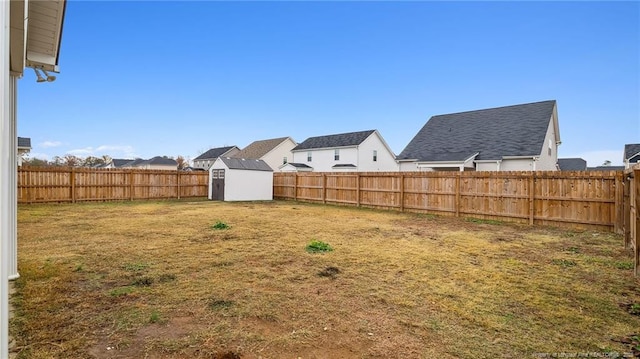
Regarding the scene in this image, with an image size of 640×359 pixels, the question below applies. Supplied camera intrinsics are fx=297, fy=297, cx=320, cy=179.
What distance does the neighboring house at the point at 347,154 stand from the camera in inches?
1129

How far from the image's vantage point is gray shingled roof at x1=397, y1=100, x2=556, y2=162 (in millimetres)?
17266

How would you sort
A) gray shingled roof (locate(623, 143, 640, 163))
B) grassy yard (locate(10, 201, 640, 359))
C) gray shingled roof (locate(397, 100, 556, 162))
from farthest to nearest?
gray shingled roof (locate(623, 143, 640, 163)) < gray shingled roof (locate(397, 100, 556, 162)) < grassy yard (locate(10, 201, 640, 359))

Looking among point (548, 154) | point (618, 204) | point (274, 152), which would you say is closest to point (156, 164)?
point (274, 152)

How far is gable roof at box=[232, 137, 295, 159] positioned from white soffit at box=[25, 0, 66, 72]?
32.7 m

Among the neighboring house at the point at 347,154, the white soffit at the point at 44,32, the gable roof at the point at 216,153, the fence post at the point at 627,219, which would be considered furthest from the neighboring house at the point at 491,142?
the gable roof at the point at 216,153

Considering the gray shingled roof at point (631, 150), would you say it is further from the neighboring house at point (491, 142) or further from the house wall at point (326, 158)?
the house wall at point (326, 158)

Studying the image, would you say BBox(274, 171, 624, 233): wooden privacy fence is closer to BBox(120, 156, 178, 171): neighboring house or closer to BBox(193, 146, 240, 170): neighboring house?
BBox(193, 146, 240, 170): neighboring house

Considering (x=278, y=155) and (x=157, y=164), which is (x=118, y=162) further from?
(x=278, y=155)

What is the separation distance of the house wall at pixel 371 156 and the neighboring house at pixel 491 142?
24.3 feet

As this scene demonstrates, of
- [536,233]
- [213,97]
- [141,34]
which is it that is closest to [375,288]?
[536,233]

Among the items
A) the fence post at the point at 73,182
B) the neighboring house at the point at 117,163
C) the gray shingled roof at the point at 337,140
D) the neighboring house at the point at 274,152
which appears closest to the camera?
the fence post at the point at 73,182

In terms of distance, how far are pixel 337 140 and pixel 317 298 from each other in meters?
27.9

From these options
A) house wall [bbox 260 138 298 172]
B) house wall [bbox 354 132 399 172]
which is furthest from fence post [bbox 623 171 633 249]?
house wall [bbox 260 138 298 172]

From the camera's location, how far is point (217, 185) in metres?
18.2
